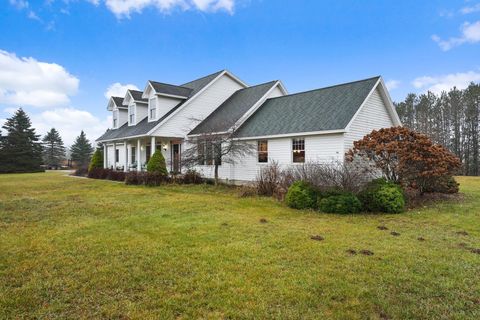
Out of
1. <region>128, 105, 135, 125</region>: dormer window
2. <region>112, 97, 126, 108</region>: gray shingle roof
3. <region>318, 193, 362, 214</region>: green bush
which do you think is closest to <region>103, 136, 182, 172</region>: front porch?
<region>128, 105, 135, 125</region>: dormer window

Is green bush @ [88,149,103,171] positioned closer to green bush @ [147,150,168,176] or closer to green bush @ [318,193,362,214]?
green bush @ [147,150,168,176]

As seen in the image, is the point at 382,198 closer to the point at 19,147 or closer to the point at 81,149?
the point at 19,147

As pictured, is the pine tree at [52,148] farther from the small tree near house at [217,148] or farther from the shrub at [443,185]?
the shrub at [443,185]

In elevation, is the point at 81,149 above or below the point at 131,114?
below

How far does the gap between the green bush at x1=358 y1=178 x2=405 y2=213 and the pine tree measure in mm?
64814

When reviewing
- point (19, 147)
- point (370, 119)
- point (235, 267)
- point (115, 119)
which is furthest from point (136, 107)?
point (19, 147)

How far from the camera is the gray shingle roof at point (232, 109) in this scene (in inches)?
703

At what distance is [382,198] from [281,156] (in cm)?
676

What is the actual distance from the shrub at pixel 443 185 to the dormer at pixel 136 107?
20274mm

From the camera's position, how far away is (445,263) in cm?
464

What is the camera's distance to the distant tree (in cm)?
1038

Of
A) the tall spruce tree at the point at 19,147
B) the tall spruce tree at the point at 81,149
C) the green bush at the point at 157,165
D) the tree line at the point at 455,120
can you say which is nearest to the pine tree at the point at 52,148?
the tall spruce tree at the point at 81,149

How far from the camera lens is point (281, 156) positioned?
597 inches

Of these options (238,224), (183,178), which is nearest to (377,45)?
(183,178)
